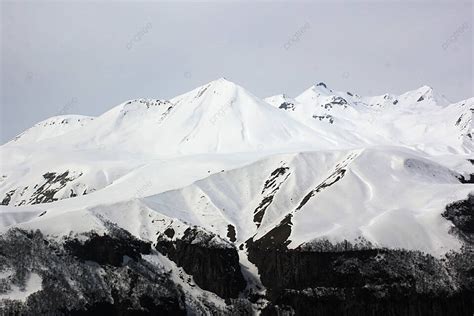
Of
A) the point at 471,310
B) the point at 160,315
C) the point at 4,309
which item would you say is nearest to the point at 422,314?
the point at 471,310

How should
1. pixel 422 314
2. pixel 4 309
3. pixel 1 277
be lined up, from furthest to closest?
1. pixel 422 314
2. pixel 1 277
3. pixel 4 309

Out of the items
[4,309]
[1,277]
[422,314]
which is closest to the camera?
[4,309]

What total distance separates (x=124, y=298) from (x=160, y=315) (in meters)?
13.2

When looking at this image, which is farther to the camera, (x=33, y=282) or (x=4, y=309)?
(x=33, y=282)

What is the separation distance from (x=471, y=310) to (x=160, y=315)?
103m

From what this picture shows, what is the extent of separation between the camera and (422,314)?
200 m

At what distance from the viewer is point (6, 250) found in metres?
200

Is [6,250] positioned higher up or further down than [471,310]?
higher up

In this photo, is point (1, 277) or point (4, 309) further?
point (1, 277)

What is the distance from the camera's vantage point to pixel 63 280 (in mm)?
194750

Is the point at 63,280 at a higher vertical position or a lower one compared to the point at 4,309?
higher

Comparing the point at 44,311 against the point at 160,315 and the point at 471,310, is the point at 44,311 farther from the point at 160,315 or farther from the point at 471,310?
the point at 471,310

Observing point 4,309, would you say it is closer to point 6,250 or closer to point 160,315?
point 6,250

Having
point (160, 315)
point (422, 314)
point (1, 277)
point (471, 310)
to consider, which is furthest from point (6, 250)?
point (471, 310)
